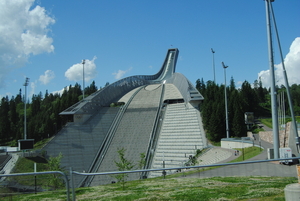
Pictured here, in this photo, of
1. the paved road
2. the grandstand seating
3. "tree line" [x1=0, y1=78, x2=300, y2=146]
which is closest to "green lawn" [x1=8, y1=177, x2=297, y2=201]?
the paved road

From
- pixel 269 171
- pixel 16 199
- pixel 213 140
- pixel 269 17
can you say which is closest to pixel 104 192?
pixel 16 199

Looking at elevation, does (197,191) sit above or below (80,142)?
above

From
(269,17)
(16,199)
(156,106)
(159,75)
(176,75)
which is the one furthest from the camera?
(159,75)

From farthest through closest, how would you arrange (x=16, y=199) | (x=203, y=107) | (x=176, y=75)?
(x=176, y=75) → (x=203, y=107) → (x=16, y=199)

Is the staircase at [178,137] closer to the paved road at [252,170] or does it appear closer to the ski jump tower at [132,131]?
the ski jump tower at [132,131]

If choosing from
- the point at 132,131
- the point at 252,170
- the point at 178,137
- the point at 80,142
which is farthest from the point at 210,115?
the point at 252,170

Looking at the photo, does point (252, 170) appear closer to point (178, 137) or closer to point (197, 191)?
point (197, 191)

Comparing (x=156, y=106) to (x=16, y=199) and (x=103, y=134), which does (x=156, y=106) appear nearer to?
(x=103, y=134)

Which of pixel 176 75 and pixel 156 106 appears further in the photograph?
pixel 176 75

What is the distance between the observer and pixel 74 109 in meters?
41.4

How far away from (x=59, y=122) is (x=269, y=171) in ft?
187

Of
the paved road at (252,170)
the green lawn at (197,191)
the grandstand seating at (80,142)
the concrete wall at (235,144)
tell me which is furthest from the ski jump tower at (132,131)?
the green lawn at (197,191)

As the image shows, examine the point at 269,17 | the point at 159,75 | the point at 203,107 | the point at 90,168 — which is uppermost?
the point at 159,75

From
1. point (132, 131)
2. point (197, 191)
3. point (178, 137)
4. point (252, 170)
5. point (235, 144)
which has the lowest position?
point (235, 144)
